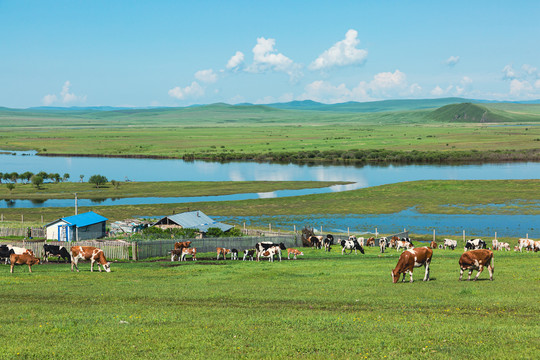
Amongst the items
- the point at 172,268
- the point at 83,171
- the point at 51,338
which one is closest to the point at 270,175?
the point at 83,171

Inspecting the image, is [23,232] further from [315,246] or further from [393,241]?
[393,241]

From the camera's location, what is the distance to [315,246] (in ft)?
134

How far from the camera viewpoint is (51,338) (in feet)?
43.8

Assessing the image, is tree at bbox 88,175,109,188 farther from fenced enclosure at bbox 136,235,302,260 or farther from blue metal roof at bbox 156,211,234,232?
fenced enclosure at bbox 136,235,302,260

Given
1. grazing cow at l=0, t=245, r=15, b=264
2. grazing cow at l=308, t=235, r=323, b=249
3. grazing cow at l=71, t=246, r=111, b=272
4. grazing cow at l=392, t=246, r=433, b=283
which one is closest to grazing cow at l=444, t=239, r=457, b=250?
grazing cow at l=308, t=235, r=323, b=249

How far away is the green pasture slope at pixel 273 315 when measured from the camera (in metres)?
12.3

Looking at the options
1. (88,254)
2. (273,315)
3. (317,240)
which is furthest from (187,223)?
(273,315)

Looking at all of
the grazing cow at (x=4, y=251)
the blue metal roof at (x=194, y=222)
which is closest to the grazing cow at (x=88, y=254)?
A: the grazing cow at (x=4, y=251)

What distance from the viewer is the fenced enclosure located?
34.8 metres

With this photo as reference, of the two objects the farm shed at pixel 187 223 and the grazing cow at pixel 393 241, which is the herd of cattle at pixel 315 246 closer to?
the grazing cow at pixel 393 241

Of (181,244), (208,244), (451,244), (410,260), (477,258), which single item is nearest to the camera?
(477,258)

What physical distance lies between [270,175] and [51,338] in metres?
95.6

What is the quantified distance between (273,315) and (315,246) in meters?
25.3

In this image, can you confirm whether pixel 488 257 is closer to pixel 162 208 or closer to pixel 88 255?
pixel 88 255
